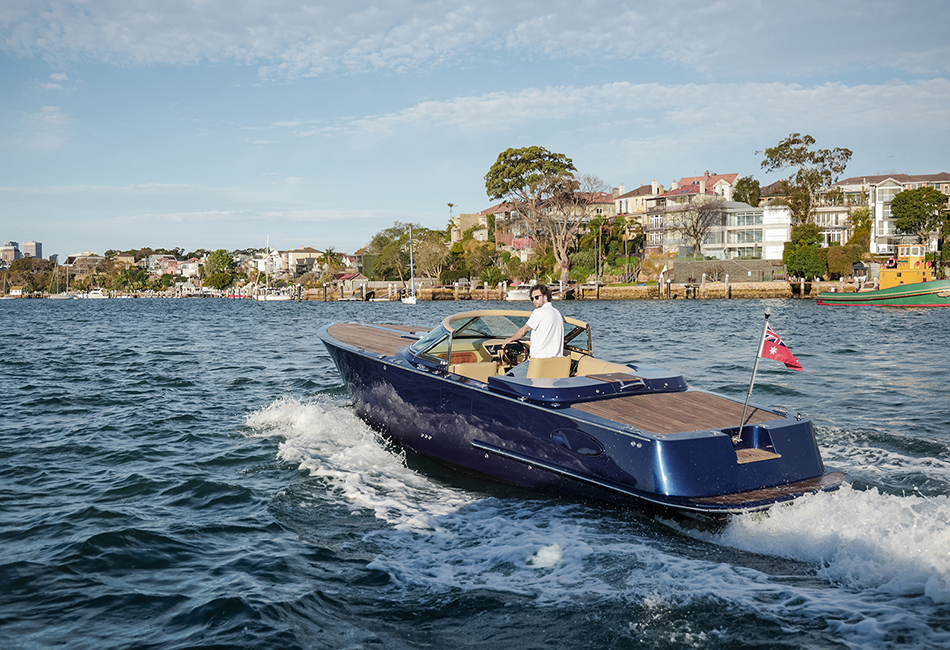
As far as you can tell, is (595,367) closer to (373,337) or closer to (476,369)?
(476,369)

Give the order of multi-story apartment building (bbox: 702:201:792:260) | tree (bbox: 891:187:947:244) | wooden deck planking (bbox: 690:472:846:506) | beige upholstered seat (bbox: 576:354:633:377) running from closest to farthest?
wooden deck planking (bbox: 690:472:846:506) → beige upholstered seat (bbox: 576:354:633:377) → tree (bbox: 891:187:947:244) → multi-story apartment building (bbox: 702:201:792:260)

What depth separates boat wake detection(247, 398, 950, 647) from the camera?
156 inches

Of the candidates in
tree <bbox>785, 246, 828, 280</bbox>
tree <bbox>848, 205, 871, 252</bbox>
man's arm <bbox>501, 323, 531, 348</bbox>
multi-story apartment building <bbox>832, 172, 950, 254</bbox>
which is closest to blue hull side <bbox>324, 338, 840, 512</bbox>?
man's arm <bbox>501, 323, 531, 348</bbox>

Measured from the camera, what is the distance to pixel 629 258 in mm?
82500

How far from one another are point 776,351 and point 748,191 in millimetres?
92934

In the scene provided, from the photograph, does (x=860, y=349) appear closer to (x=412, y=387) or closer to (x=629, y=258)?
(x=412, y=387)

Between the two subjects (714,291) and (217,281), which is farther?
(217,281)

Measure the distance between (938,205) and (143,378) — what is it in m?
79.0

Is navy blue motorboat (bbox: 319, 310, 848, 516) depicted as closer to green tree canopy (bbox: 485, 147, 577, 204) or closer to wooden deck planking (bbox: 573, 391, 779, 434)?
wooden deck planking (bbox: 573, 391, 779, 434)

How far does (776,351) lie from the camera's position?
5.58 meters

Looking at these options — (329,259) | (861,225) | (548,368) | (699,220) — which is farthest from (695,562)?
(329,259)

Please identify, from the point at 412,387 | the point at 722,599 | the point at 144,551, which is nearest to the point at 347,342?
the point at 412,387

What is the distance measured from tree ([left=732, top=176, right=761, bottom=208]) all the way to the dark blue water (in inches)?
3425

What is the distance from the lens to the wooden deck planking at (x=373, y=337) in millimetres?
9586
